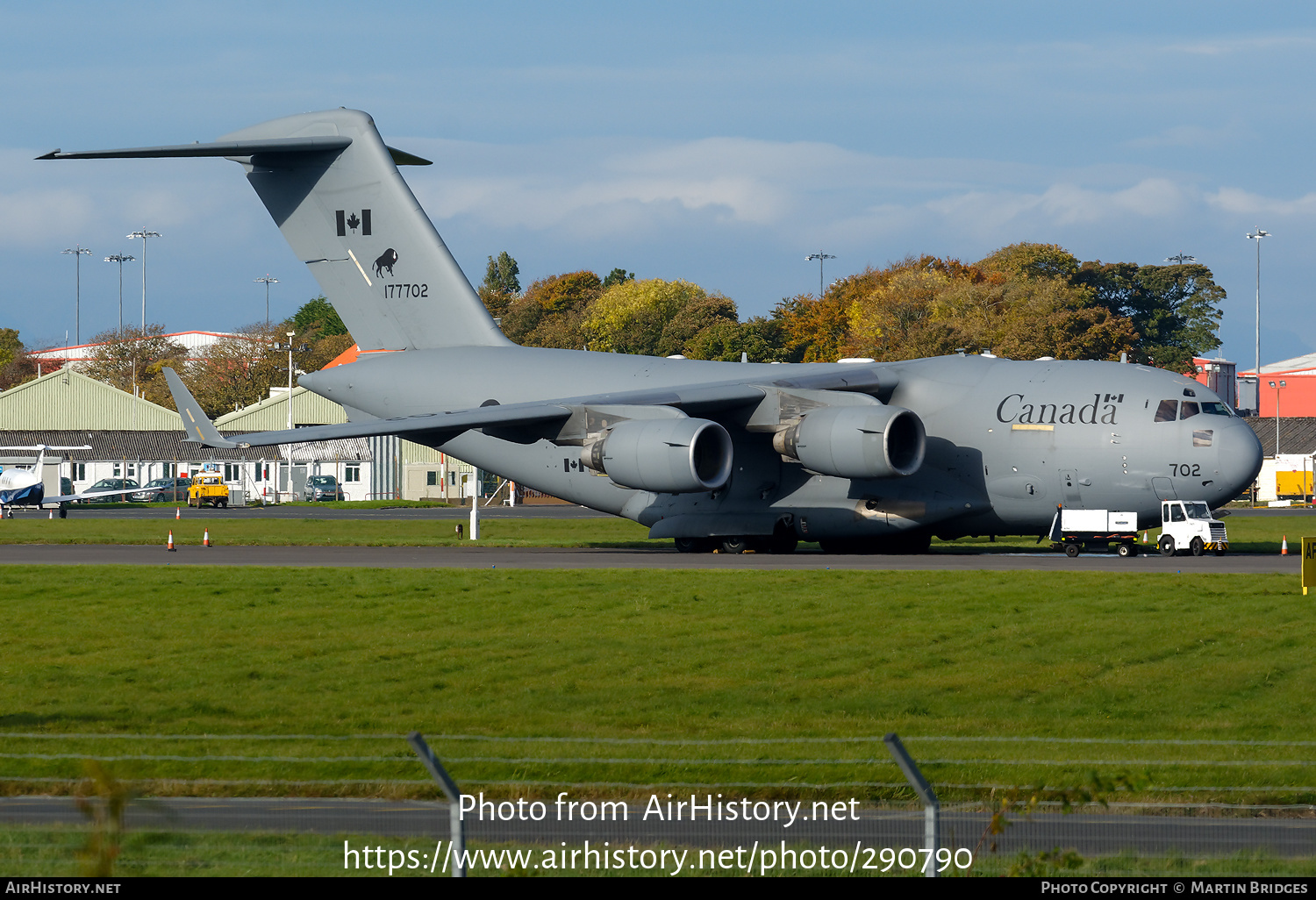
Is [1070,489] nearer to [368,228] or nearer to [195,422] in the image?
[368,228]

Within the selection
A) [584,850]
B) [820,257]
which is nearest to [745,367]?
[584,850]

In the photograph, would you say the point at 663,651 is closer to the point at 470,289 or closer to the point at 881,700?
the point at 881,700

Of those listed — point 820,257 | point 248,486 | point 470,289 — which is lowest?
point 248,486

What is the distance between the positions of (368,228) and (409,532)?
454 inches

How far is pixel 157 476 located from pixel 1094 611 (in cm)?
8393

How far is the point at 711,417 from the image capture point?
Result: 107 ft

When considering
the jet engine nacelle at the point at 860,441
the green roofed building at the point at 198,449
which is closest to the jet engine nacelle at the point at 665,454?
the jet engine nacelle at the point at 860,441

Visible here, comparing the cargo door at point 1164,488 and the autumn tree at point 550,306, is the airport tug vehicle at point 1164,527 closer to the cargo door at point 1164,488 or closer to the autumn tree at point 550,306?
the cargo door at point 1164,488

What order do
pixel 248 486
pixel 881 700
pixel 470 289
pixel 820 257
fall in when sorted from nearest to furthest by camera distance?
pixel 881 700, pixel 470 289, pixel 248 486, pixel 820 257

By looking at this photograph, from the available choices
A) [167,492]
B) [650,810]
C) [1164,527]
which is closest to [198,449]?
[167,492]

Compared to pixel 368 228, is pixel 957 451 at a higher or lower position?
lower

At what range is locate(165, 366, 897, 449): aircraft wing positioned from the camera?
1214 inches

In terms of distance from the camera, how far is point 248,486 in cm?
9625

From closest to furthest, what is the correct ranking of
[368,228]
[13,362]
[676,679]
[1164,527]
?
[676,679]
[1164,527]
[368,228]
[13,362]
